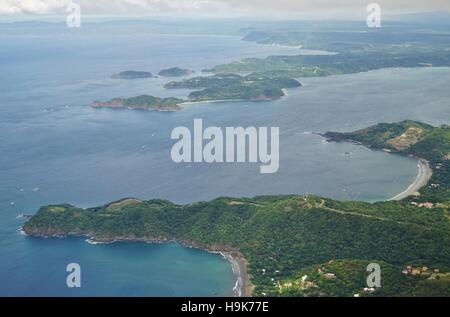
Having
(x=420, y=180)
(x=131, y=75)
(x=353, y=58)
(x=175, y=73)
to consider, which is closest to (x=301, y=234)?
(x=420, y=180)

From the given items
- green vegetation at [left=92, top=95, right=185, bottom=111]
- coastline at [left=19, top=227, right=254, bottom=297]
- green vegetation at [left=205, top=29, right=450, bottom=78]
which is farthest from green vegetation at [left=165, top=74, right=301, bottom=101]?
coastline at [left=19, top=227, right=254, bottom=297]

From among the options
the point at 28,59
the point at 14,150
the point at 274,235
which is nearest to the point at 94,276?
the point at 274,235

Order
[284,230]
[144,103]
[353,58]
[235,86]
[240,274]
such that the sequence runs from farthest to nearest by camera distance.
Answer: [353,58]
[235,86]
[144,103]
[284,230]
[240,274]

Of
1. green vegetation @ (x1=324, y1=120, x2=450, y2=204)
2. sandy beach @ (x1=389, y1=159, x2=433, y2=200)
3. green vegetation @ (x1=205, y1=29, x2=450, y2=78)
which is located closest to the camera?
sandy beach @ (x1=389, y1=159, x2=433, y2=200)

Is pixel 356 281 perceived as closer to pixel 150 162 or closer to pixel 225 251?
pixel 225 251

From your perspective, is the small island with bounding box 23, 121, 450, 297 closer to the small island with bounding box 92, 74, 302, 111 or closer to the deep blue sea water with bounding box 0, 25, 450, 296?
the deep blue sea water with bounding box 0, 25, 450, 296
